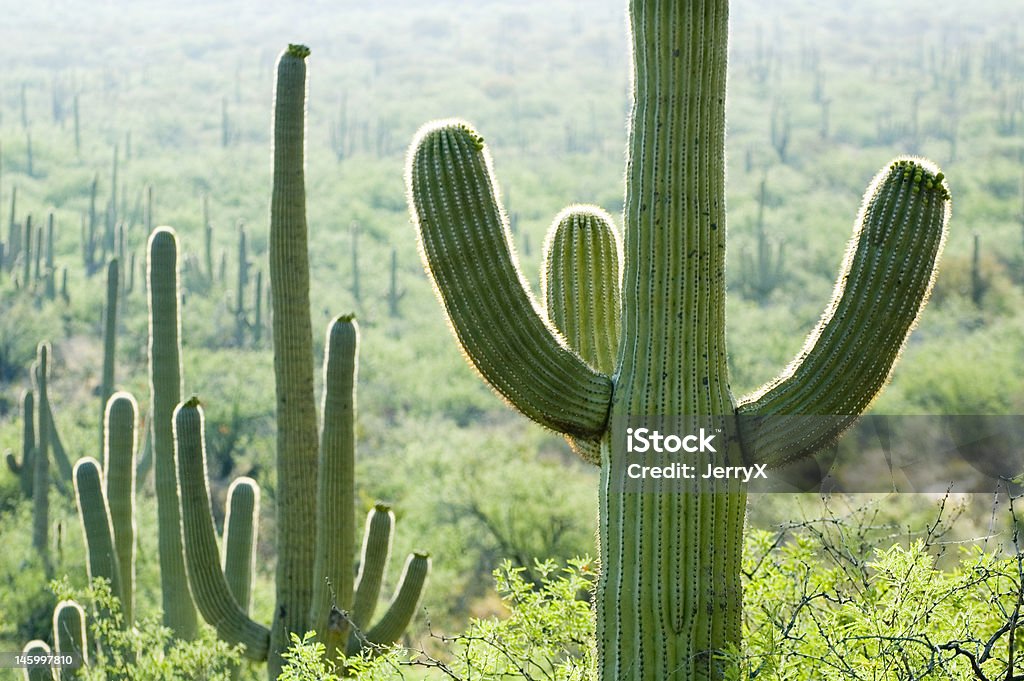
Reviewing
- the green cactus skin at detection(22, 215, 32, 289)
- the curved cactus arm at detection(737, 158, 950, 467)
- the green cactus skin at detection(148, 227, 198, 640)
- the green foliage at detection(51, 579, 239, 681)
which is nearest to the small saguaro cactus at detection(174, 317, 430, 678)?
the green foliage at detection(51, 579, 239, 681)

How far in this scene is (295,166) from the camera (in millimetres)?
8359

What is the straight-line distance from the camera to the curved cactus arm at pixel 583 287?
624 centimetres

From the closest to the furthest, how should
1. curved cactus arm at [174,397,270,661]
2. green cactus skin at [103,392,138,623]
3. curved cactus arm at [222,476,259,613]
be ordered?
curved cactus arm at [174,397,270,661] < curved cactus arm at [222,476,259,613] < green cactus skin at [103,392,138,623]

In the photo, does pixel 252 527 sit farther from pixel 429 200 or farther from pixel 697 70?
pixel 697 70

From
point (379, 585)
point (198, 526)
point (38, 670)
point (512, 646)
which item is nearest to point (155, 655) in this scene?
point (198, 526)

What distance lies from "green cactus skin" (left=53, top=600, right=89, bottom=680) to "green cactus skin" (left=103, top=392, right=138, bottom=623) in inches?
32.2

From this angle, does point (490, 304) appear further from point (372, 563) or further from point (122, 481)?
point (122, 481)

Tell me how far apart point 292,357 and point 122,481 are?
3060mm

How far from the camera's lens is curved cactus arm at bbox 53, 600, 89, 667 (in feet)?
31.1

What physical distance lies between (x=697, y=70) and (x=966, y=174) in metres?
47.9

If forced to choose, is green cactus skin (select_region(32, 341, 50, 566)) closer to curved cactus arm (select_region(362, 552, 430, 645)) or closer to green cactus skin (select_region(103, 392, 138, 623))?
green cactus skin (select_region(103, 392, 138, 623))

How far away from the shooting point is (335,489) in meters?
8.29

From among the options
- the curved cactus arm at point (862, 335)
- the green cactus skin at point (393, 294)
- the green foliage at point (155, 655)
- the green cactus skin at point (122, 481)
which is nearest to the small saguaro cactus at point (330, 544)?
the green foliage at point (155, 655)

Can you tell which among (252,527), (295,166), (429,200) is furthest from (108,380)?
(429,200)
